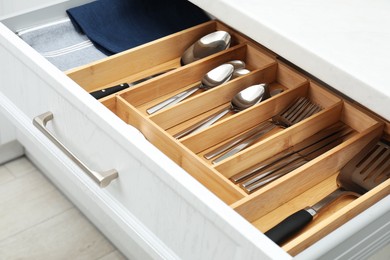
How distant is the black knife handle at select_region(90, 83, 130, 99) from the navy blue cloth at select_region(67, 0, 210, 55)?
4.2 inches

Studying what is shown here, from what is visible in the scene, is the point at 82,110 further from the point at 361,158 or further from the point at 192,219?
the point at 361,158

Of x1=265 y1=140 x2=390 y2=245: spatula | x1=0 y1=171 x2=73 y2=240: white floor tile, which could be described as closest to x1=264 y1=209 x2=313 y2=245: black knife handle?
x1=265 y1=140 x2=390 y2=245: spatula

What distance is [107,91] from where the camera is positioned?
114 centimetres

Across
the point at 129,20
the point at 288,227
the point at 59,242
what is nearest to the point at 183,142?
the point at 288,227

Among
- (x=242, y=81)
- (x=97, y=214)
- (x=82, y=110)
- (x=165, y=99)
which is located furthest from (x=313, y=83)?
(x=97, y=214)

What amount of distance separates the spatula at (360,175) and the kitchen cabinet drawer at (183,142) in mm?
17

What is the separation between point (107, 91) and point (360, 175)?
0.45 m

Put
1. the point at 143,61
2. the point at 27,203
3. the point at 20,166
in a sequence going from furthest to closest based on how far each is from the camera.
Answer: the point at 20,166 → the point at 27,203 → the point at 143,61

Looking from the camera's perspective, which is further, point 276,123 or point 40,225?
point 40,225

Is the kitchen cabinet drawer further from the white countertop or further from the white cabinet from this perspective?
the white cabinet

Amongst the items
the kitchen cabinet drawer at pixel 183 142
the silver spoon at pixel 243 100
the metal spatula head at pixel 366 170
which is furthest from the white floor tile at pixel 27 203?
the metal spatula head at pixel 366 170

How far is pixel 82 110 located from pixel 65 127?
0.10 meters

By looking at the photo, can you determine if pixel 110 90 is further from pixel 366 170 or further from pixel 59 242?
pixel 59 242

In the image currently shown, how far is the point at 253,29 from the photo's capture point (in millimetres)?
1043
